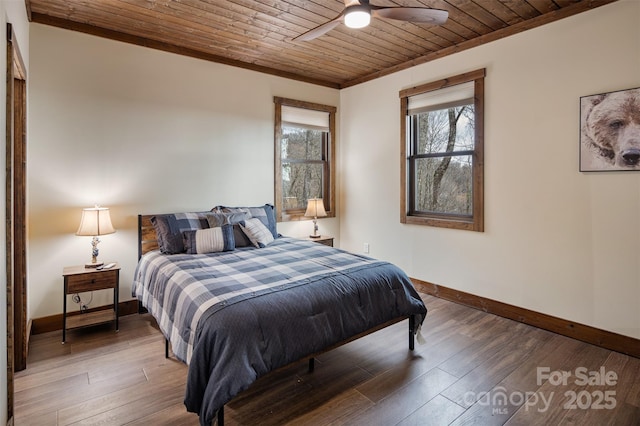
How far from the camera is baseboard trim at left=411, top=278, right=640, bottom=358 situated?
2.75 meters

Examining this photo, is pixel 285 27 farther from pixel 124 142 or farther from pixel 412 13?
pixel 124 142

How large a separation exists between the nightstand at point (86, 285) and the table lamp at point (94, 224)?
5.5 inches

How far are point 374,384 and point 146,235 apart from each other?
2.67 metres

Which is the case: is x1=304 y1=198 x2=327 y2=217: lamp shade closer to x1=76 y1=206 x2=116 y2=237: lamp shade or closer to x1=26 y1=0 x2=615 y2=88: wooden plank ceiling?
x1=26 y1=0 x2=615 y2=88: wooden plank ceiling

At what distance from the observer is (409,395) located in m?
2.21

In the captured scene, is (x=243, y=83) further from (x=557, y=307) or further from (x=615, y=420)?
(x=615, y=420)

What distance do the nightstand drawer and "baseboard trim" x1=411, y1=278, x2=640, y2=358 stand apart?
335cm

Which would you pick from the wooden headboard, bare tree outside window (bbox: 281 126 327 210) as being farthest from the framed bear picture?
the wooden headboard

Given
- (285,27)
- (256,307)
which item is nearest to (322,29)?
(285,27)

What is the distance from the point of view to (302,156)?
501 cm

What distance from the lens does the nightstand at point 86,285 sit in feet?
9.66

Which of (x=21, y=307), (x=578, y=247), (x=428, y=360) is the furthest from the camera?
(x=578, y=247)

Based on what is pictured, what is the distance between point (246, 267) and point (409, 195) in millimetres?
2484

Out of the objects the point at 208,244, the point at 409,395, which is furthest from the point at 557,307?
the point at 208,244
